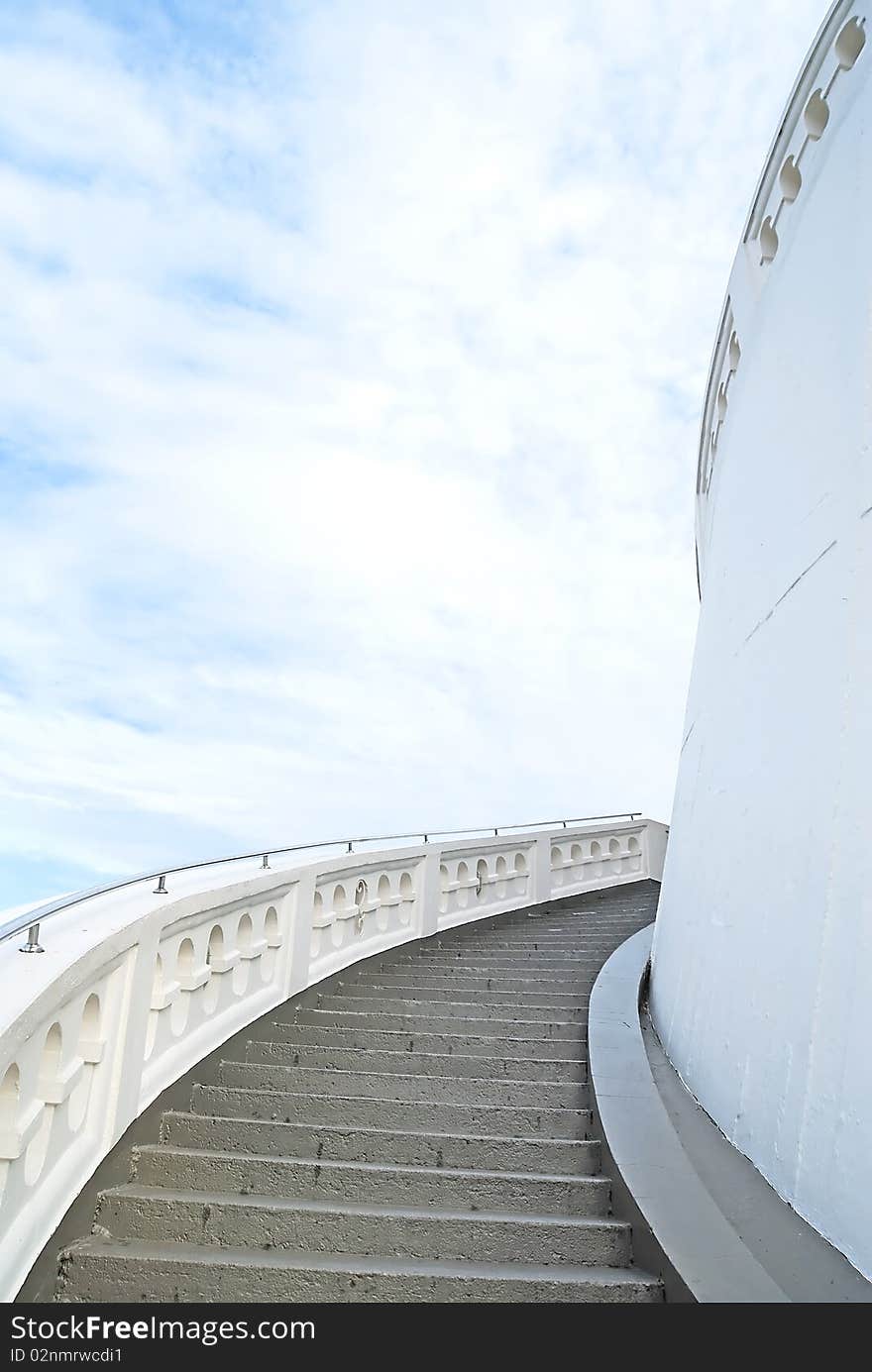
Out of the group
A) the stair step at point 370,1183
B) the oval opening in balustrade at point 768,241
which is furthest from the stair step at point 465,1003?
the oval opening in balustrade at point 768,241

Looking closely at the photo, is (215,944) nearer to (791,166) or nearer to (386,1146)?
(386,1146)

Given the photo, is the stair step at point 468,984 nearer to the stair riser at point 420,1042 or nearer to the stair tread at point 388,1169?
the stair riser at point 420,1042

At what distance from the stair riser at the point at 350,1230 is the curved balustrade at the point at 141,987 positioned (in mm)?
340

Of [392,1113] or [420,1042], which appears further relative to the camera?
[420,1042]

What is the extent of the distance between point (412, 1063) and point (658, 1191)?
1965 mm

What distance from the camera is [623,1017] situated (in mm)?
5582

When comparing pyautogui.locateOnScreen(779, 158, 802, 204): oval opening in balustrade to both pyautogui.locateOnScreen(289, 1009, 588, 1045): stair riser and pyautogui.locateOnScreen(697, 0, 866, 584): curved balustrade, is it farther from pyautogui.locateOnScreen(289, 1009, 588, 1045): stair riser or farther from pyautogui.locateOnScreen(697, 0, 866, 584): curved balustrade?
pyautogui.locateOnScreen(289, 1009, 588, 1045): stair riser

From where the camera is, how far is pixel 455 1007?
6125 millimetres

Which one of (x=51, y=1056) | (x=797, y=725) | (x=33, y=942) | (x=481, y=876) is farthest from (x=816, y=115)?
(x=481, y=876)

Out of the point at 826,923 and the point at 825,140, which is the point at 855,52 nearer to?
the point at 825,140

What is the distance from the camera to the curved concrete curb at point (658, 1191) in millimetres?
2814
